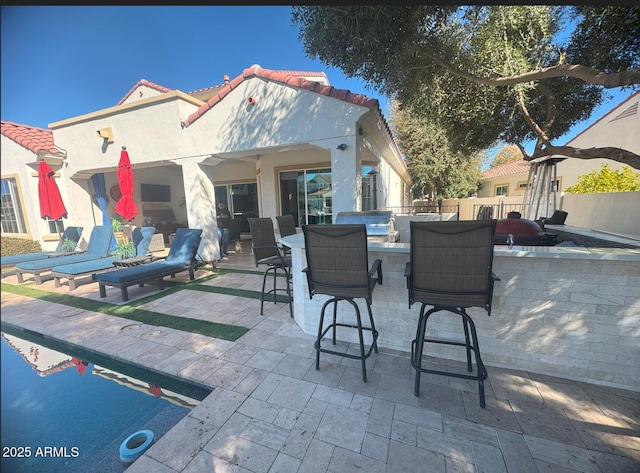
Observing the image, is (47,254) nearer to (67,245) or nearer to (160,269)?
(67,245)

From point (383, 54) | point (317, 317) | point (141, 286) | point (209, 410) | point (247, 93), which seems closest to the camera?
point (209, 410)

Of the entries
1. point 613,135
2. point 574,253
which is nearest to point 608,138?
point 613,135

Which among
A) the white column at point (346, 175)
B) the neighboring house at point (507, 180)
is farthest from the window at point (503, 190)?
the white column at point (346, 175)

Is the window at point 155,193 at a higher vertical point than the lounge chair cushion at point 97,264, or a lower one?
higher

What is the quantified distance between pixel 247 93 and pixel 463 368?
727 centimetres

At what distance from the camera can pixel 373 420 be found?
1.67 meters

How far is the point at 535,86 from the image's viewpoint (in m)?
4.48

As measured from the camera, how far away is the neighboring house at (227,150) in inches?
206

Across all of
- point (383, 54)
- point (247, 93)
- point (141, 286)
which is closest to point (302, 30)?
point (383, 54)

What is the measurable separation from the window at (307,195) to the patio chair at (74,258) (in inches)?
216

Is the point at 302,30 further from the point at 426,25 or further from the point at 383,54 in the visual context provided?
the point at 426,25

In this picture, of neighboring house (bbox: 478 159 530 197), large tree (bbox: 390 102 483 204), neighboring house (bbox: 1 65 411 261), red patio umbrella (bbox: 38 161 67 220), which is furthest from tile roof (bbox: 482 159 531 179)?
red patio umbrella (bbox: 38 161 67 220)

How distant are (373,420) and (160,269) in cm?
525

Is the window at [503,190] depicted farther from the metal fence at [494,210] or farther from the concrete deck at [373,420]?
the concrete deck at [373,420]
